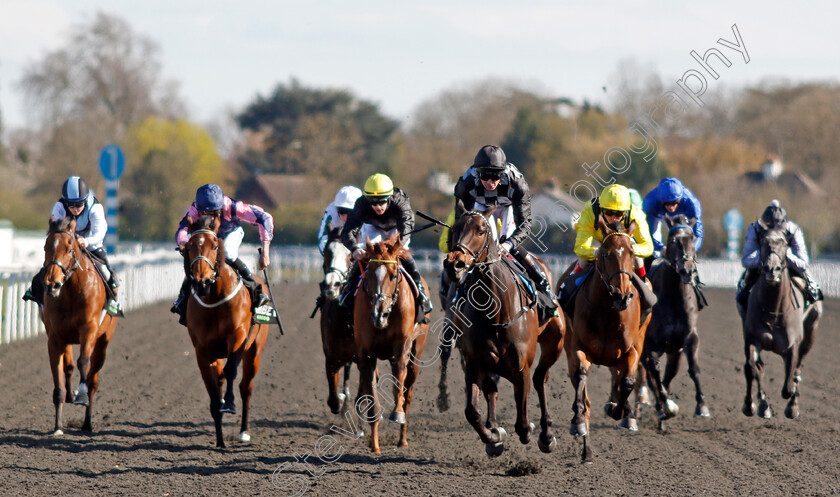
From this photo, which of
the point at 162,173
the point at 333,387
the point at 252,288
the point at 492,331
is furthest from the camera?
the point at 162,173

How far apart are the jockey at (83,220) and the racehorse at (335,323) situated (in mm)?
1944

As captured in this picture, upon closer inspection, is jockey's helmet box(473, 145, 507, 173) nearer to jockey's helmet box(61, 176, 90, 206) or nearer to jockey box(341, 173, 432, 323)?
jockey box(341, 173, 432, 323)

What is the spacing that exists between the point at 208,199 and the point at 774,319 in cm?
520

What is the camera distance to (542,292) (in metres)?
7.09

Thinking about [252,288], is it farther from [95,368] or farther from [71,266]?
[95,368]

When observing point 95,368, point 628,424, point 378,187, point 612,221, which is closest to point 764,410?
point 628,424

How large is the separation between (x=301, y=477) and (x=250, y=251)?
89.9 feet

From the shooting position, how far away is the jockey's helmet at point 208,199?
7535 mm

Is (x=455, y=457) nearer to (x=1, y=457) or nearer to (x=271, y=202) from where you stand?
(x=1, y=457)

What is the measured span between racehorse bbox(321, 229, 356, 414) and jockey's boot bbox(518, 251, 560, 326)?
5.18 feet

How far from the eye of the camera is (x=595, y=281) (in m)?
7.10

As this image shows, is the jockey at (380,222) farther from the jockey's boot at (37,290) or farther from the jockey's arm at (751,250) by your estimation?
the jockey's arm at (751,250)

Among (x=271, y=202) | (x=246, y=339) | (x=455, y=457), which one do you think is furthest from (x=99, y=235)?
(x=271, y=202)

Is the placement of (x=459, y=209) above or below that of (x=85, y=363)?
above
